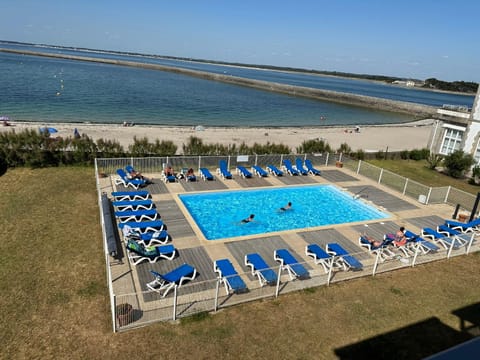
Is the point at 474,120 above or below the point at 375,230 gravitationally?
above

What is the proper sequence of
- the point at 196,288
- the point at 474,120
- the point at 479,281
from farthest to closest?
the point at 474,120, the point at 479,281, the point at 196,288

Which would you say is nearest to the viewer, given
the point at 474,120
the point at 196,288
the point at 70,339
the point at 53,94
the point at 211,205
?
the point at 70,339

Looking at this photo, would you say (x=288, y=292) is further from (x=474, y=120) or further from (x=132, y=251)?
(x=474, y=120)

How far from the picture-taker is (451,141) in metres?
29.0

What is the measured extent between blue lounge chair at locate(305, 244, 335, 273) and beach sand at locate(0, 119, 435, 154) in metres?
19.6

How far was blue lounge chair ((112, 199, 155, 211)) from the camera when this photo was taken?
1484 cm

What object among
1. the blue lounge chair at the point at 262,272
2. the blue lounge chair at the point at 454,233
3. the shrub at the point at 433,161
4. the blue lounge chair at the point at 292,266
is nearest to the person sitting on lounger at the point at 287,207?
the blue lounge chair at the point at 292,266

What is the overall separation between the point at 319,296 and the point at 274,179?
38.8ft

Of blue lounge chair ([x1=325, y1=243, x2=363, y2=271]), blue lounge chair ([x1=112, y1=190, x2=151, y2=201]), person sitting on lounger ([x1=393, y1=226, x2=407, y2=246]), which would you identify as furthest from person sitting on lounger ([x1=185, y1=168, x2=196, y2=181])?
person sitting on lounger ([x1=393, y1=226, x2=407, y2=246])

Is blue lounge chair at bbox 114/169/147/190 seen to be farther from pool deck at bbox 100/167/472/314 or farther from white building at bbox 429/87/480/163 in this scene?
white building at bbox 429/87/480/163

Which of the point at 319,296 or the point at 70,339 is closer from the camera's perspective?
the point at 70,339

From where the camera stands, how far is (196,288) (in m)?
10.3

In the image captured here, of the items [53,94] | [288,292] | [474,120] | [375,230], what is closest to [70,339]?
[288,292]

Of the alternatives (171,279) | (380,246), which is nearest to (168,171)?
(171,279)
